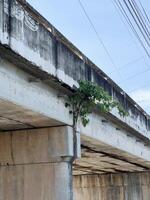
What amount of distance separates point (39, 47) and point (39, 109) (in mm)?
1290

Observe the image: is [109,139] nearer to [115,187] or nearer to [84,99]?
[84,99]

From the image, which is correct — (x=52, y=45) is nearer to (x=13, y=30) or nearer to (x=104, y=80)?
(x=13, y=30)

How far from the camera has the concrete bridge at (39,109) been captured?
8.86 meters

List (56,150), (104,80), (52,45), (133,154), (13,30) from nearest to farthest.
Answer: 1. (13,30)
2. (52,45)
3. (56,150)
4. (104,80)
5. (133,154)

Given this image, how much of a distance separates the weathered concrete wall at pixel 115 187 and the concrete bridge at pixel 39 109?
14.0 metres

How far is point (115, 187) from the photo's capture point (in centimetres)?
2995

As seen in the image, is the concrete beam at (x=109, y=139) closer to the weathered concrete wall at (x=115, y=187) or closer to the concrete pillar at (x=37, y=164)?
the concrete pillar at (x=37, y=164)

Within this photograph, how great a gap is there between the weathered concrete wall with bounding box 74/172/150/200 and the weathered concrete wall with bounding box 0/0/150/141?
56.9 ft

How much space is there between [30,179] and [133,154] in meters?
9.21

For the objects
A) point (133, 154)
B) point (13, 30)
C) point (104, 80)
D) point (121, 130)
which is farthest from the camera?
point (133, 154)

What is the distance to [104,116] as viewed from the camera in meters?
14.7

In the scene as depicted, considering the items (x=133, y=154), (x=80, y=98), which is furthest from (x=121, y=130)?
(x=80, y=98)

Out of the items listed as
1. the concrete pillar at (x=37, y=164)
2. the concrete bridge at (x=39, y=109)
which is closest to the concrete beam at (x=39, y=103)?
the concrete bridge at (x=39, y=109)

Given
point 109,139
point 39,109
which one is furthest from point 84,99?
point 109,139
